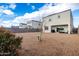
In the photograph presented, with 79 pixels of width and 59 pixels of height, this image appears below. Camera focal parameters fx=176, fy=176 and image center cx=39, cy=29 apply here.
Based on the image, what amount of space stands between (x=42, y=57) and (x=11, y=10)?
80 cm

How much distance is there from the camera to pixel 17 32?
101 inches

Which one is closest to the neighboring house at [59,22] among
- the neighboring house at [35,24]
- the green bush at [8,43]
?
the neighboring house at [35,24]

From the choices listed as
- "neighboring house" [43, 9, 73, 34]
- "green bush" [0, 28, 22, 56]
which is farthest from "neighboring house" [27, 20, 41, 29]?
"green bush" [0, 28, 22, 56]

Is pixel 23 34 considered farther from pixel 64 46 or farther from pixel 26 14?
pixel 64 46

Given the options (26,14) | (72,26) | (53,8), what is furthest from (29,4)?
(72,26)

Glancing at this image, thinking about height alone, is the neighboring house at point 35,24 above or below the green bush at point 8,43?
above

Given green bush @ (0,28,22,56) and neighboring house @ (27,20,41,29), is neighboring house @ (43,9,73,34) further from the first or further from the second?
green bush @ (0,28,22,56)

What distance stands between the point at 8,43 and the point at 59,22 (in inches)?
31.6

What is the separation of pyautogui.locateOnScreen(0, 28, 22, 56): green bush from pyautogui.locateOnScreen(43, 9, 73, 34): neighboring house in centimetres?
45

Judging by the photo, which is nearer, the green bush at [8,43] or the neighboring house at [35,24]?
the green bush at [8,43]

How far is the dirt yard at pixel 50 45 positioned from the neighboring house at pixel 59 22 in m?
0.09

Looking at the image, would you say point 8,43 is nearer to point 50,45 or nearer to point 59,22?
point 50,45

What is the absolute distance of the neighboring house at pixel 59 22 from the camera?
258 centimetres

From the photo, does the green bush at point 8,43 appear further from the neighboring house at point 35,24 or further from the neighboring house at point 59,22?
the neighboring house at point 59,22
